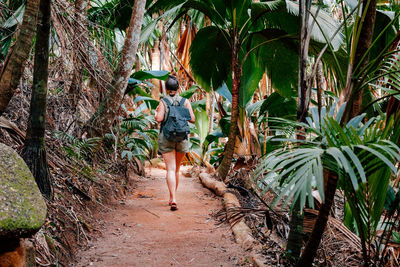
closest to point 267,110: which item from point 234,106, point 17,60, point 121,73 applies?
point 234,106

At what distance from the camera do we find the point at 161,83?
10.3 metres

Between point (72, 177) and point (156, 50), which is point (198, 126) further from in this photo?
point (72, 177)

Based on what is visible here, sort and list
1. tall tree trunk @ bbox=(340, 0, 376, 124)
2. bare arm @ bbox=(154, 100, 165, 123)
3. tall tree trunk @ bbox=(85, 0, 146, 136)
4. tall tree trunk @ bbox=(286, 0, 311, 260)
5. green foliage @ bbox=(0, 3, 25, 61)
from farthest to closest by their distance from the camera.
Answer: tall tree trunk @ bbox=(85, 0, 146, 136)
bare arm @ bbox=(154, 100, 165, 123)
green foliage @ bbox=(0, 3, 25, 61)
tall tree trunk @ bbox=(286, 0, 311, 260)
tall tree trunk @ bbox=(340, 0, 376, 124)

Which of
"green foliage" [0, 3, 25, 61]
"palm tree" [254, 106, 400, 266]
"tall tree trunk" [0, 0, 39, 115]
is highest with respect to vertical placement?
"green foliage" [0, 3, 25, 61]

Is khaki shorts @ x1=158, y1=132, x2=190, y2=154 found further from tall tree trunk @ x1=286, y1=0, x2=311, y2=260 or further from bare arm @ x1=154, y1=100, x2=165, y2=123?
tall tree trunk @ x1=286, y1=0, x2=311, y2=260

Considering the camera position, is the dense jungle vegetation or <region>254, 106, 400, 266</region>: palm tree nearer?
<region>254, 106, 400, 266</region>: palm tree

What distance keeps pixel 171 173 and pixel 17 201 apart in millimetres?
2665

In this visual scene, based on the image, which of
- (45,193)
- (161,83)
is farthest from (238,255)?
(161,83)

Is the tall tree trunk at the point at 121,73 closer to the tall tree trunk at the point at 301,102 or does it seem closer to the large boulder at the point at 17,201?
the large boulder at the point at 17,201

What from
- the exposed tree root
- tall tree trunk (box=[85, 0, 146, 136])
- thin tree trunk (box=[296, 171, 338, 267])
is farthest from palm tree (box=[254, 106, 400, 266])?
tall tree trunk (box=[85, 0, 146, 136])

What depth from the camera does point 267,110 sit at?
20.0 feet

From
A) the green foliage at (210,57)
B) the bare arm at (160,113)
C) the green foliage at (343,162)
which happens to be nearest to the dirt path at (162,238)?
the bare arm at (160,113)

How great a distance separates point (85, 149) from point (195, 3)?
2.83 m

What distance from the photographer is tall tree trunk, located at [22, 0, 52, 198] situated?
2607 mm
